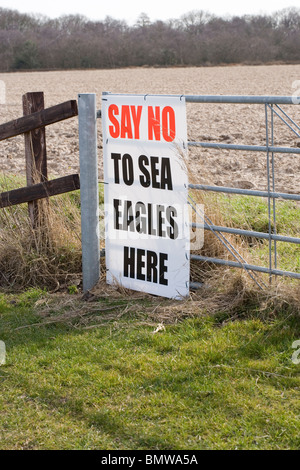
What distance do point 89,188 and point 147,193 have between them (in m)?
0.57

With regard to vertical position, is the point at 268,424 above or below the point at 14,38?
below

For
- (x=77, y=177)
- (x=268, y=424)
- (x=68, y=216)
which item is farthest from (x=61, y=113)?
(x=268, y=424)

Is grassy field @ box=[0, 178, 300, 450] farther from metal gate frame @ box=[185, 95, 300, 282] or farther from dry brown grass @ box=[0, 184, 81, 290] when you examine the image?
metal gate frame @ box=[185, 95, 300, 282]

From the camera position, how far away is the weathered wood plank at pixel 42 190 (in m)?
5.73

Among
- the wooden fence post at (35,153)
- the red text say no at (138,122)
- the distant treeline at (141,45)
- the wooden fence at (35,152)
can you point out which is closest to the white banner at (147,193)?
the red text say no at (138,122)

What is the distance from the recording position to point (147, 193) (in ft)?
17.1

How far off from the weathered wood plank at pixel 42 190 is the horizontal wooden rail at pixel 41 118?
55 cm

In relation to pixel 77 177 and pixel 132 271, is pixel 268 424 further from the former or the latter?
pixel 77 177

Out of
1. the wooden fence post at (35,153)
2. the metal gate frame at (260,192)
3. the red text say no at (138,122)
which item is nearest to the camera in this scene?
the metal gate frame at (260,192)

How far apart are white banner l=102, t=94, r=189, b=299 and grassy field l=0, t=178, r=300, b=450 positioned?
0.25m

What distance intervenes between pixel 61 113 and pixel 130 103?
78 cm

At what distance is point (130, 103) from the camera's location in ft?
17.0

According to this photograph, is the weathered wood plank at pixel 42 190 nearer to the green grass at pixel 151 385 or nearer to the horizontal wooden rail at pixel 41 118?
the horizontal wooden rail at pixel 41 118

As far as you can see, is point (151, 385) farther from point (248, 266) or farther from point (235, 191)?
point (235, 191)
